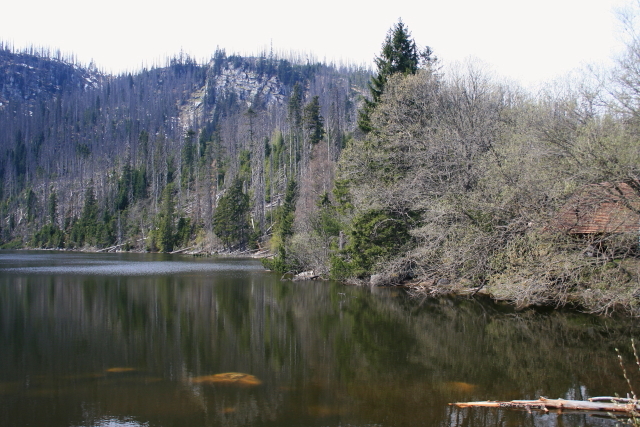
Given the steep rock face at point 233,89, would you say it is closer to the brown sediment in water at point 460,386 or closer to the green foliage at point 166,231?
the green foliage at point 166,231

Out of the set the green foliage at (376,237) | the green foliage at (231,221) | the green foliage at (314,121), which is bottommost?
the green foliage at (376,237)

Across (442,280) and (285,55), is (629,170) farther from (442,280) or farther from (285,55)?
(285,55)

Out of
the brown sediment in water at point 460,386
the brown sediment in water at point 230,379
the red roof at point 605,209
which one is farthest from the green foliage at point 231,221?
the brown sediment in water at point 460,386

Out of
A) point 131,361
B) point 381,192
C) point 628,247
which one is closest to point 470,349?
point 628,247

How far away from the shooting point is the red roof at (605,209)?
13680 mm

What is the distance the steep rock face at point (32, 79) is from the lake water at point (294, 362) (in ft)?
597

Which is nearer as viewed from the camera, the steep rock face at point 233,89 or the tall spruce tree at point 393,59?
the tall spruce tree at point 393,59

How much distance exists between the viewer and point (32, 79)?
18375cm

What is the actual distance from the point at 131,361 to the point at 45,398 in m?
2.77

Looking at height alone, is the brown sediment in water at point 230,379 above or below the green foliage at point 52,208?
below

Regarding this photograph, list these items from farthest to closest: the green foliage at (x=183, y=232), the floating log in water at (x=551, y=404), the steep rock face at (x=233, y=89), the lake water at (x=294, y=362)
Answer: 1. the steep rock face at (x=233, y=89)
2. the green foliage at (x=183, y=232)
3. the lake water at (x=294, y=362)
4. the floating log in water at (x=551, y=404)

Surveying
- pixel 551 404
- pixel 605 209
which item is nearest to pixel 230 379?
pixel 551 404

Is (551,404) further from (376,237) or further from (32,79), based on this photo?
(32,79)

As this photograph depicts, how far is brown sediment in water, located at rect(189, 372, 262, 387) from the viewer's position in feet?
33.5
